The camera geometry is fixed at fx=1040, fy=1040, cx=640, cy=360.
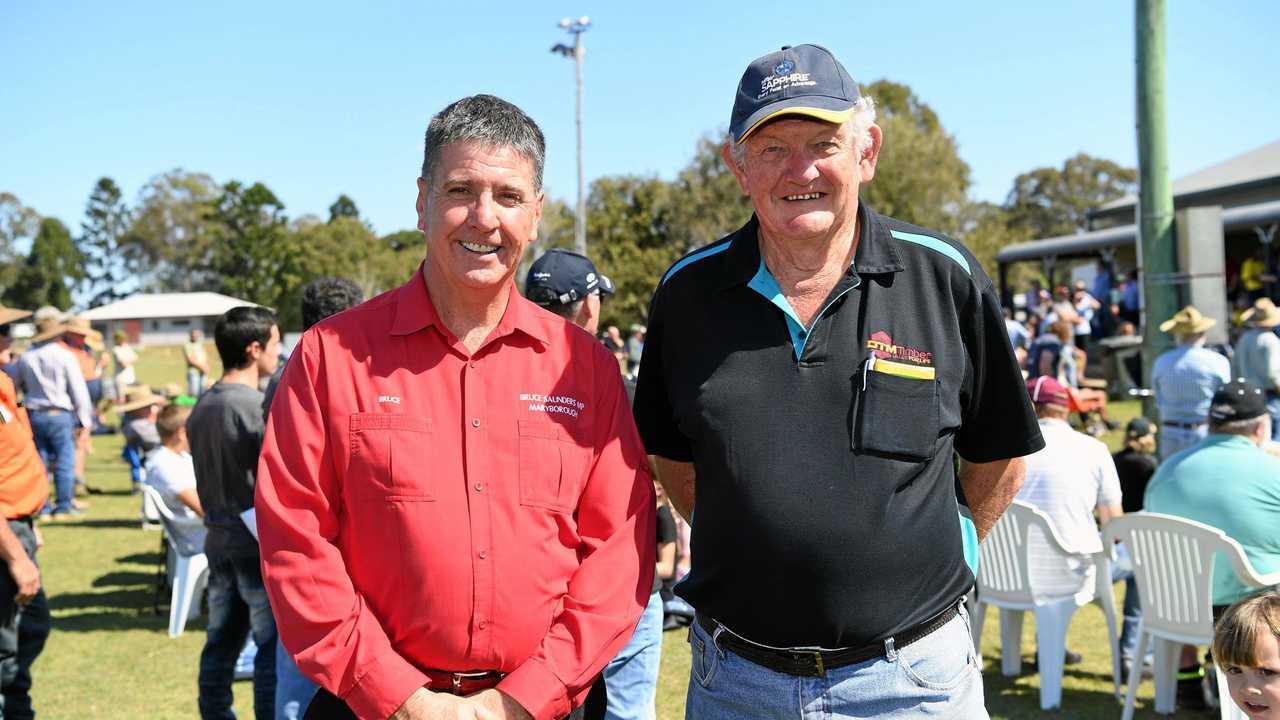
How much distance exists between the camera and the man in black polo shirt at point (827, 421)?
2.21m

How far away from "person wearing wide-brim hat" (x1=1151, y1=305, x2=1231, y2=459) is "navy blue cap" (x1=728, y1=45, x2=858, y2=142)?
699cm

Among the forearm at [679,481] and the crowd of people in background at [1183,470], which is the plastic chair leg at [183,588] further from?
the forearm at [679,481]

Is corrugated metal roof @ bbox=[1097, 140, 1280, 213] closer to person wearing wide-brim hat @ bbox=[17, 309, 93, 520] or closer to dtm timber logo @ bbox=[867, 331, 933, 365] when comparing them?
person wearing wide-brim hat @ bbox=[17, 309, 93, 520]

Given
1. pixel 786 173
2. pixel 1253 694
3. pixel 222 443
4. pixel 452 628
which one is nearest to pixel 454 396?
pixel 452 628

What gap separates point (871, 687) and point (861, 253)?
955mm

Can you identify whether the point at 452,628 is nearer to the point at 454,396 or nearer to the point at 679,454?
the point at 454,396

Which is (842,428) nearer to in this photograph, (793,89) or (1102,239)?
(793,89)

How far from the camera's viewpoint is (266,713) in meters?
4.70

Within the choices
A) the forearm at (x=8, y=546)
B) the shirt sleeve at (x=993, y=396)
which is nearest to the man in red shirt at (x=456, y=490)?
the shirt sleeve at (x=993, y=396)

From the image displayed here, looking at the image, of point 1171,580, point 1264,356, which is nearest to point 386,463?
point 1171,580

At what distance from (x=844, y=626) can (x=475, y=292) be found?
1.09 m

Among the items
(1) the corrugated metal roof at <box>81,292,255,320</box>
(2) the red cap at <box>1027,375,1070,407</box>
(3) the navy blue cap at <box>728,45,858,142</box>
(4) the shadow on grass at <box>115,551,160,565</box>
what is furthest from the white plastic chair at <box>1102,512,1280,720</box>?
(1) the corrugated metal roof at <box>81,292,255,320</box>

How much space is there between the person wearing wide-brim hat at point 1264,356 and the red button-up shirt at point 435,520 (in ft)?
30.9

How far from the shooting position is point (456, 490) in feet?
7.32
